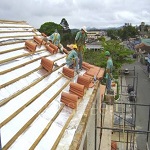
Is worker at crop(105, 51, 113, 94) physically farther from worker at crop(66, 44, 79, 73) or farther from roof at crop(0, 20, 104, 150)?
roof at crop(0, 20, 104, 150)

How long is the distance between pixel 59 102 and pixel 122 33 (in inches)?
4368

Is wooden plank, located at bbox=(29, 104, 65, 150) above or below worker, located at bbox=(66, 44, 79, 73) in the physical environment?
below

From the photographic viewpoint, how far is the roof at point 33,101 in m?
5.54

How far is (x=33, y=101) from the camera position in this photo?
7.12 metres

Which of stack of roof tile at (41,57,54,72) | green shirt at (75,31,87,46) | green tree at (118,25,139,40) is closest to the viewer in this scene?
stack of roof tile at (41,57,54,72)

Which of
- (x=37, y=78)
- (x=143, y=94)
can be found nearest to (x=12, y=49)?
(x=37, y=78)

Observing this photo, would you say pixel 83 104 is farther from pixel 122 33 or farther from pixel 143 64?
pixel 122 33

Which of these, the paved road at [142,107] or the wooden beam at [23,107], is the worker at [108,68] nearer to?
the wooden beam at [23,107]

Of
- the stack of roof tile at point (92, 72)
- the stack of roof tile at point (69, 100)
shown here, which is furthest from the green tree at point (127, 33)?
the stack of roof tile at point (69, 100)

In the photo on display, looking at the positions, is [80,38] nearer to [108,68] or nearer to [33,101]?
[108,68]

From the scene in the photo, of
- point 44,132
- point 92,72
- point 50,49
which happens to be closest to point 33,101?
point 44,132

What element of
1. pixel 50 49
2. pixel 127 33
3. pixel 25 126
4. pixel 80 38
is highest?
pixel 80 38

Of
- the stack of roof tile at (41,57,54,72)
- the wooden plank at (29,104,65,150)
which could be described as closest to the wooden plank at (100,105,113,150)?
the stack of roof tile at (41,57,54,72)

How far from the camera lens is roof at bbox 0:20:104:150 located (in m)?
5.54
